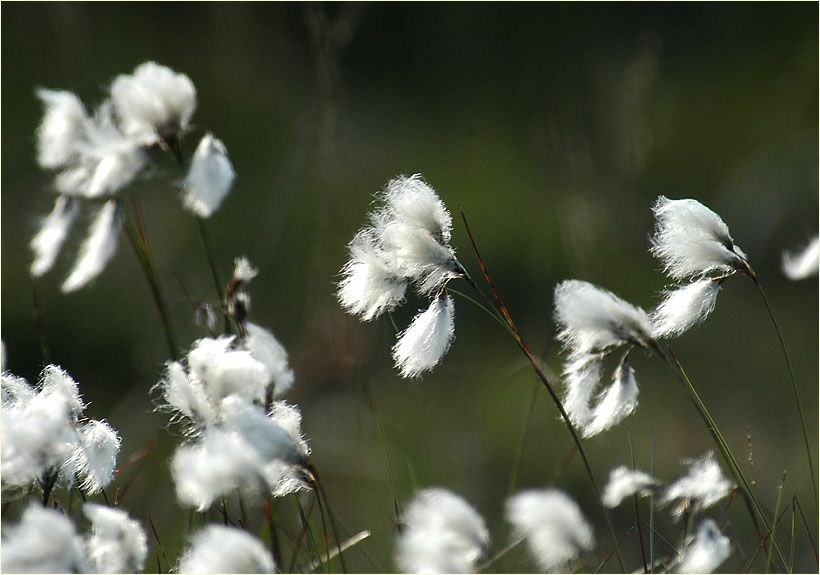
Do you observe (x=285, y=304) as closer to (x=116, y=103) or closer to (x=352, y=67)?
(x=352, y=67)

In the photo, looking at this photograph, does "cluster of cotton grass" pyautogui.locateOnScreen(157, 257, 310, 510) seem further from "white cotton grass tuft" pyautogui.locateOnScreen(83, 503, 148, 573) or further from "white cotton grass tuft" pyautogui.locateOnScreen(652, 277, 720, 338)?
"white cotton grass tuft" pyautogui.locateOnScreen(652, 277, 720, 338)

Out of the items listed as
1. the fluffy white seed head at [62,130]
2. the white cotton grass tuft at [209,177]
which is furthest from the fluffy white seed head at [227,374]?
the fluffy white seed head at [62,130]

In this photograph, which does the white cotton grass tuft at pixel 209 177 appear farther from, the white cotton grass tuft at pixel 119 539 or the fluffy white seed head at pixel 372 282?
the white cotton grass tuft at pixel 119 539

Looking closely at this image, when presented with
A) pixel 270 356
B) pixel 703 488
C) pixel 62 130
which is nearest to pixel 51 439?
pixel 270 356

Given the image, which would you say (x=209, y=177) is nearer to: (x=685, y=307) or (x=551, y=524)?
(x=685, y=307)

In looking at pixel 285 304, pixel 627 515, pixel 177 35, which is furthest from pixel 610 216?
pixel 177 35

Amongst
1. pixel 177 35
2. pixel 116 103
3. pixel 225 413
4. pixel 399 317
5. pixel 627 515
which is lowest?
pixel 627 515

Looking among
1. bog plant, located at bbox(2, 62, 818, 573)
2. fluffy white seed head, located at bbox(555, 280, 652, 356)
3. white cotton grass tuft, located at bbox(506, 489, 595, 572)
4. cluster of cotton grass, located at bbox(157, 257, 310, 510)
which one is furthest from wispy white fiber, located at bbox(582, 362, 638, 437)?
cluster of cotton grass, located at bbox(157, 257, 310, 510)
